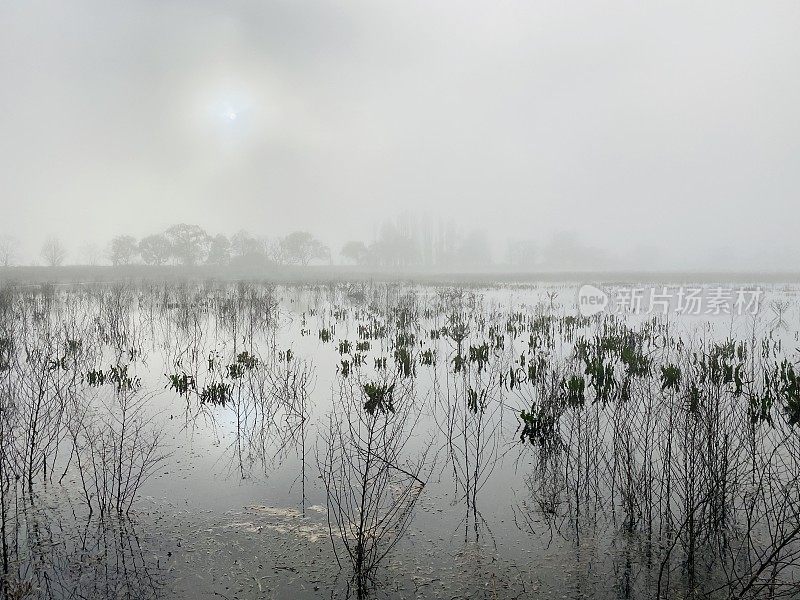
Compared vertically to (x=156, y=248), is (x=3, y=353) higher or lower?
lower

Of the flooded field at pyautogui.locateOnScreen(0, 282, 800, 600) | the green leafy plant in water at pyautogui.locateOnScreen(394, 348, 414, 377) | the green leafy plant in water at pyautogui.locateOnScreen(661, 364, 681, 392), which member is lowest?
the flooded field at pyautogui.locateOnScreen(0, 282, 800, 600)

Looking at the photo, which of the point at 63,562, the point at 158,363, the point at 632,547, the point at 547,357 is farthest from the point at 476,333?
the point at 63,562

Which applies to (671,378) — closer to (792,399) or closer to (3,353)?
(792,399)

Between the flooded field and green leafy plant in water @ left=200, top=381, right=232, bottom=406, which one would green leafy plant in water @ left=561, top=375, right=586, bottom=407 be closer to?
the flooded field

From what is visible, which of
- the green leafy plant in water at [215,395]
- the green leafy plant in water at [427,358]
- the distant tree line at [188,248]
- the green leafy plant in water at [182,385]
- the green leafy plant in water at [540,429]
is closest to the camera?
the green leafy plant in water at [540,429]

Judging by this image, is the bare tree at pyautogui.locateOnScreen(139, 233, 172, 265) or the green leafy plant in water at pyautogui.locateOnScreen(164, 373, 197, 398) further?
the bare tree at pyautogui.locateOnScreen(139, 233, 172, 265)

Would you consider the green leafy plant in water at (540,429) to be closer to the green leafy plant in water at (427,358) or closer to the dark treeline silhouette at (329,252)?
the green leafy plant in water at (427,358)

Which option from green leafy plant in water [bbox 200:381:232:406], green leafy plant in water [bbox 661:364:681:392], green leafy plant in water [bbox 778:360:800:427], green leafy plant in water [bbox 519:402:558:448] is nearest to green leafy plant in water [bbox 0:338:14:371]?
green leafy plant in water [bbox 200:381:232:406]

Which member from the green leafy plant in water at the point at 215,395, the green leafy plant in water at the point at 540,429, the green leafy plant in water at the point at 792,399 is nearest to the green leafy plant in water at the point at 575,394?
the green leafy plant in water at the point at 540,429

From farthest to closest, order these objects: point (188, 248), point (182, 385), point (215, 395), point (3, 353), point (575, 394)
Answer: point (188, 248) → point (3, 353) → point (182, 385) → point (215, 395) → point (575, 394)

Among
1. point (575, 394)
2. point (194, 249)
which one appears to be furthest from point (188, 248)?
point (575, 394)

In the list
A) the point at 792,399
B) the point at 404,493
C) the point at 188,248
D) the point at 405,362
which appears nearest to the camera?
the point at 404,493

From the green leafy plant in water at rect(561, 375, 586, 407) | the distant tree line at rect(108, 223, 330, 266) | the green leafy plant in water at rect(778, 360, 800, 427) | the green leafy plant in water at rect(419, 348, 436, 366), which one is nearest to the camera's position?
the green leafy plant in water at rect(778, 360, 800, 427)

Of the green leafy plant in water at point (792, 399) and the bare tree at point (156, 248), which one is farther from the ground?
the bare tree at point (156, 248)
